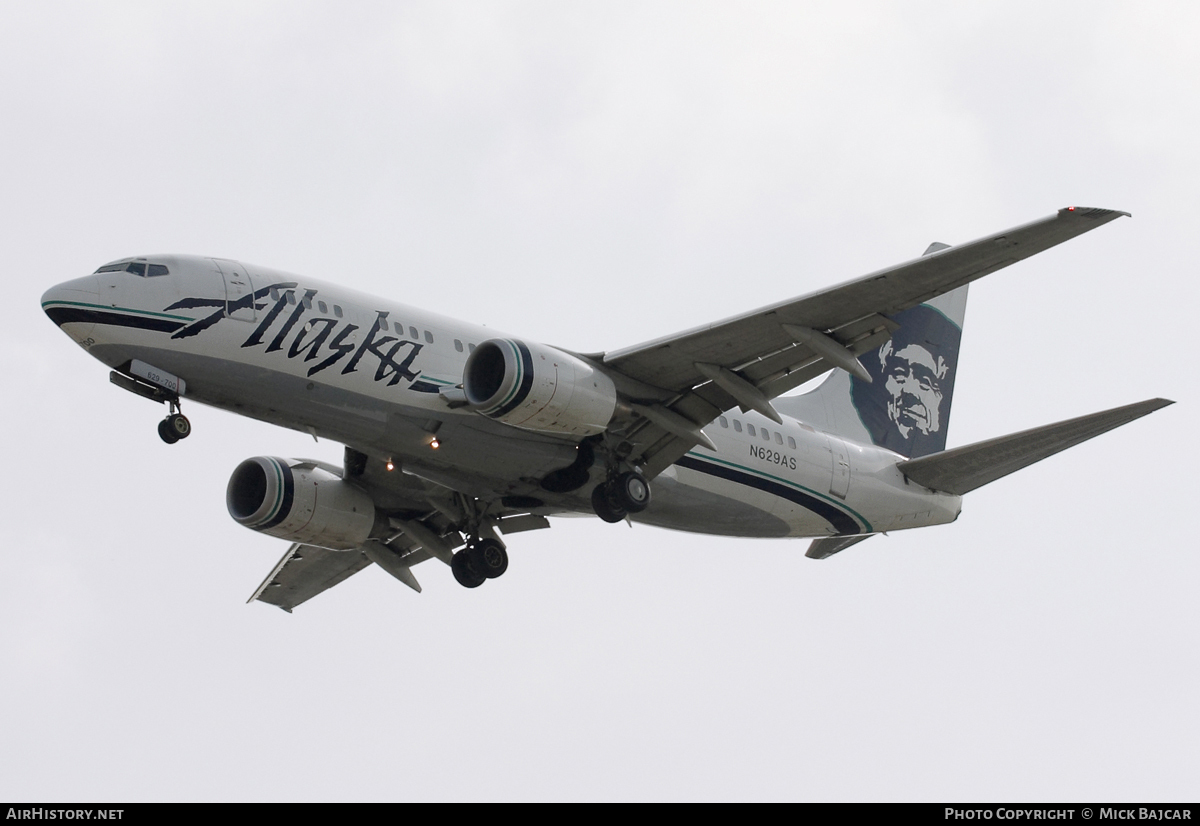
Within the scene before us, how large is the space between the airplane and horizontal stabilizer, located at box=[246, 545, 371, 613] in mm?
276

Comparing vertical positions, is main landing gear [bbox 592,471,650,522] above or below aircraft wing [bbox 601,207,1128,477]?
below

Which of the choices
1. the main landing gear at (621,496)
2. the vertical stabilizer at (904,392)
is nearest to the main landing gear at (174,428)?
the main landing gear at (621,496)

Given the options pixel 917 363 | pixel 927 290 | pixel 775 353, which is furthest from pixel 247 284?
pixel 917 363

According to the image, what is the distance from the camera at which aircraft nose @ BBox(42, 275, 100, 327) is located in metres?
24.5

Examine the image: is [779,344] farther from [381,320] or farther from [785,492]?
[381,320]

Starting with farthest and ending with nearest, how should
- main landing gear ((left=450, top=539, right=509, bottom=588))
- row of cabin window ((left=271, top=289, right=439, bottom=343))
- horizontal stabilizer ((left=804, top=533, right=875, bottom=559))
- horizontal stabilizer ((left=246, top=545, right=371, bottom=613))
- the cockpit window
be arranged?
horizontal stabilizer ((left=246, top=545, right=371, bottom=613)) < horizontal stabilizer ((left=804, top=533, right=875, bottom=559)) < main landing gear ((left=450, top=539, right=509, bottom=588)) < row of cabin window ((left=271, top=289, right=439, bottom=343)) < the cockpit window

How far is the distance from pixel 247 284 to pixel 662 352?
7169mm

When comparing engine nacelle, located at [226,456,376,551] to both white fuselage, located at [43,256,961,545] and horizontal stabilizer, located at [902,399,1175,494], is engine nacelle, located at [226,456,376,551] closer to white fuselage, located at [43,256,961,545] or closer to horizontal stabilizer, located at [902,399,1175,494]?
white fuselage, located at [43,256,961,545]

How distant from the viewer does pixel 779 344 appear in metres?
26.4

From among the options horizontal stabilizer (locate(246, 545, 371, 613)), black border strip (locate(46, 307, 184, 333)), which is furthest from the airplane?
horizontal stabilizer (locate(246, 545, 371, 613))

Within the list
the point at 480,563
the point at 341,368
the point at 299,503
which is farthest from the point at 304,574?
the point at 341,368

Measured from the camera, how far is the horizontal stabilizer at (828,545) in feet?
107

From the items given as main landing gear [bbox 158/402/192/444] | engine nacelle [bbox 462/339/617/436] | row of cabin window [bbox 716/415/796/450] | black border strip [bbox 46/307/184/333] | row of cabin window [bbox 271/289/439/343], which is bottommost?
main landing gear [bbox 158/402/192/444]

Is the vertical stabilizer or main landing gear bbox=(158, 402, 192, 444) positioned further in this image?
the vertical stabilizer
